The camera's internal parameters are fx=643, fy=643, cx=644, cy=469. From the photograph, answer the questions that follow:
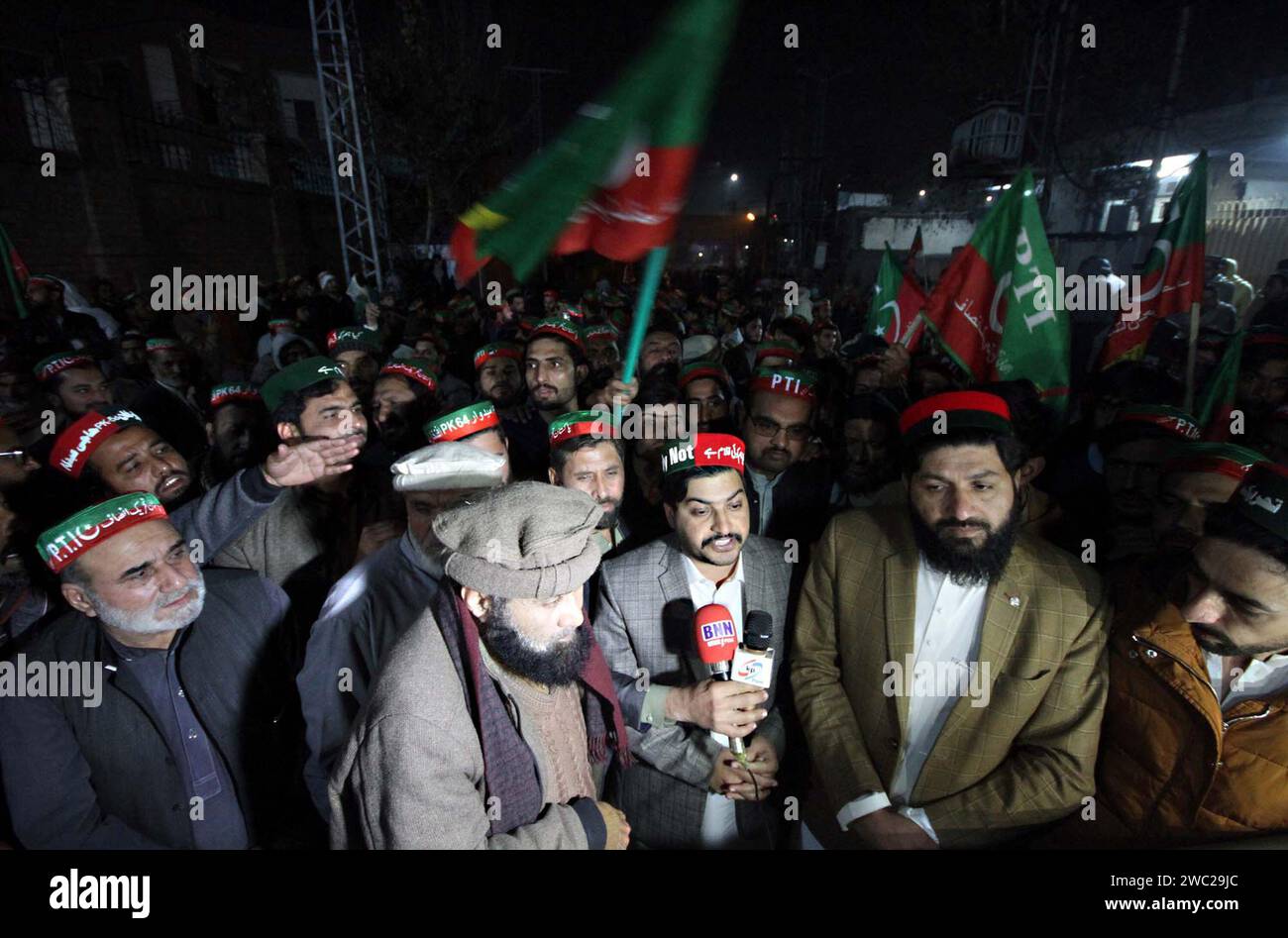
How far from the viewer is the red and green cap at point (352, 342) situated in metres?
5.76

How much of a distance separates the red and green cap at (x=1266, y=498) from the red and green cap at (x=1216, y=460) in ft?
2.52

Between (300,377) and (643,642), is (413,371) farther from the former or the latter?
(643,642)

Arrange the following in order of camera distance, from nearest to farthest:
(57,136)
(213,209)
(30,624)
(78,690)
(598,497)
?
1. (78,690)
2. (30,624)
3. (598,497)
4. (57,136)
5. (213,209)

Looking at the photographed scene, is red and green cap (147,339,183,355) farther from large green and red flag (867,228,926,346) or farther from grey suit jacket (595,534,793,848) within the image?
large green and red flag (867,228,926,346)

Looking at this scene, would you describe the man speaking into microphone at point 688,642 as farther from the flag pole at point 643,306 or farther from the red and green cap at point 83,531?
the red and green cap at point 83,531

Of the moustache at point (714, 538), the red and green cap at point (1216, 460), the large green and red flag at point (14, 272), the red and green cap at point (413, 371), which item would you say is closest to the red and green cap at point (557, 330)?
the red and green cap at point (413, 371)

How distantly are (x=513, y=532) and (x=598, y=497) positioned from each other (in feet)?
4.48

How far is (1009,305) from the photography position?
383 cm

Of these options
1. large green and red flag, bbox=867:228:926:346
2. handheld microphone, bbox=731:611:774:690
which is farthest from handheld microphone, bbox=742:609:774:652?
large green and red flag, bbox=867:228:926:346

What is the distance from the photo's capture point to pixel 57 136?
12688mm

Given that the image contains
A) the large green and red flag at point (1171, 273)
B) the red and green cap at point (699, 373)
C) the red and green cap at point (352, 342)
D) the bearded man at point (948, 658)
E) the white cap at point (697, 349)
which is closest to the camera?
the bearded man at point (948, 658)

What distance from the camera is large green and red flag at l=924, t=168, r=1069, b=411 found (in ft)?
12.1
